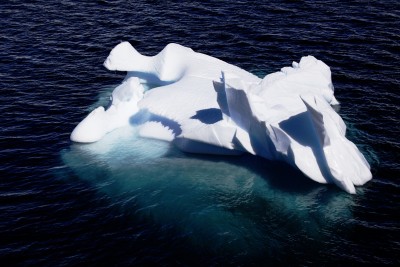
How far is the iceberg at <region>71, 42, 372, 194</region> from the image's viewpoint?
25609 millimetres

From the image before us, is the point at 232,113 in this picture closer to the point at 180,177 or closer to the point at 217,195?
the point at 180,177

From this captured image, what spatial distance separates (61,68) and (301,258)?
25751 mm

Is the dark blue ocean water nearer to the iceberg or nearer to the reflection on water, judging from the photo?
the reflection on water

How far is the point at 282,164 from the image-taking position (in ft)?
89.9

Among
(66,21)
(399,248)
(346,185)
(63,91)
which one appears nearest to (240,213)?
(346,185)

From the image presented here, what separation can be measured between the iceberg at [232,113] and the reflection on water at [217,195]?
0.81 m

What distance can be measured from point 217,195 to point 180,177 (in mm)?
2385

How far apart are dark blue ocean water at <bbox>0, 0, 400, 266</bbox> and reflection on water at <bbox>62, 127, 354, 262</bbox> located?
0.22ft

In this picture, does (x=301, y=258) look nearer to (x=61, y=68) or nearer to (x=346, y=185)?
(x=346, y=185)

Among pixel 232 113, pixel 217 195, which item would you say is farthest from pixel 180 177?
pixel 232 113

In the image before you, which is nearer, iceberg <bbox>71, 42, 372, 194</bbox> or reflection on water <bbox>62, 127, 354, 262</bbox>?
reflection on water <bbox>62, 127, 354, 262</bbox>

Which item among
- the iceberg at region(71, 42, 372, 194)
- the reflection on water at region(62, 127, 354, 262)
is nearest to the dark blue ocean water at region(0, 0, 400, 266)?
the reflection on water at region(62, 127, 354, 262)

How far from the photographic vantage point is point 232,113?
27375mm

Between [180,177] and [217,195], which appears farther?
[180,177]
